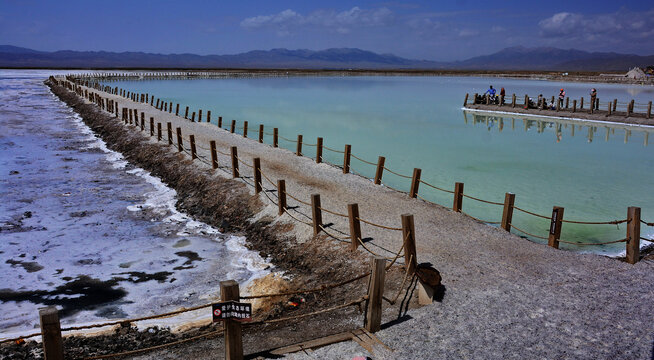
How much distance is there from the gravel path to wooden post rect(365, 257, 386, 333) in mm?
195

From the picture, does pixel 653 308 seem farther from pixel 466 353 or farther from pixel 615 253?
pixel 615 253

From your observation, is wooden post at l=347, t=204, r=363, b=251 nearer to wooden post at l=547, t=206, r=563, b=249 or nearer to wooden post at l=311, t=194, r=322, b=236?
wooden post at l=311, t=194, r=322, b=236

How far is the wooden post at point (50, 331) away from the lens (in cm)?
430

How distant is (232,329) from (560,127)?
30.5 m

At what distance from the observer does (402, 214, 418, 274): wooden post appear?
696 cm

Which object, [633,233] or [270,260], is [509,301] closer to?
[633,233]

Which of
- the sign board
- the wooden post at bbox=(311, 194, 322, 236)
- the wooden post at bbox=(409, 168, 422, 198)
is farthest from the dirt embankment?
the wooden post at bbox=(409, 168, 422, 198)

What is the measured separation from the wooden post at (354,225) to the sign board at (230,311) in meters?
3.58

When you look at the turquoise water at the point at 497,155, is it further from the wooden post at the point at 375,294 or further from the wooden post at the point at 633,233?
the wooden post at the point at 375,294

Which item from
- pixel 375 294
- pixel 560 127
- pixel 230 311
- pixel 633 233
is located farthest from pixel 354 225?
pixel 560 127

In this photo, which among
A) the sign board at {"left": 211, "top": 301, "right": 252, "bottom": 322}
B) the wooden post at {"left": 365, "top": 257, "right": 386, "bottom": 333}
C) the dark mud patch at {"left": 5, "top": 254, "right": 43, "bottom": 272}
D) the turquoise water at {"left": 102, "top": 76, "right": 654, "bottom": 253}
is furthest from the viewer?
the turquoise water at {"left": 102, "top": 76, "right": 654, "bottom": 253}

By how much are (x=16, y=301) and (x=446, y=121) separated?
2891 cm

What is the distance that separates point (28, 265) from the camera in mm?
10102

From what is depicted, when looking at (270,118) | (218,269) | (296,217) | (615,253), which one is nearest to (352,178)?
(296,217)
